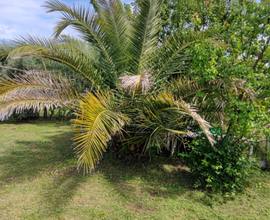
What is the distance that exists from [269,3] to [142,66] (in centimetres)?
253

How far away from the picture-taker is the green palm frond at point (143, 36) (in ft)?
14.1

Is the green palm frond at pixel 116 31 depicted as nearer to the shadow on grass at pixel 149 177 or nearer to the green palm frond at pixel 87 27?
the green palm frond at pixel 87 27

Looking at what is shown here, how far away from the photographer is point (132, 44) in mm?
4559

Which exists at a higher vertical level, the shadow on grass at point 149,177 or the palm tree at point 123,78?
the palm tree at point 123,78

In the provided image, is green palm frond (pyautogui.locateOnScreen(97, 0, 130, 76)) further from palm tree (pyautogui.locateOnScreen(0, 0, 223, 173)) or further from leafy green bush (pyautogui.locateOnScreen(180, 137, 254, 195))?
leafy green bush (pyautogui.locateOnScreen(180, 137, 254, 195))

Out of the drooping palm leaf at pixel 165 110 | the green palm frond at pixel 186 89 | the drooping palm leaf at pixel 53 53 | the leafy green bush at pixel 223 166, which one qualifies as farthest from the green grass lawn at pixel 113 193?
the drooping palm leaf at pixel 53 53

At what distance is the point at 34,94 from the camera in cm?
363

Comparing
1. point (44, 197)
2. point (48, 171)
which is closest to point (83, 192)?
point (44, 197)

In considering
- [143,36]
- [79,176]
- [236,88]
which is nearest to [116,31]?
[143,36]

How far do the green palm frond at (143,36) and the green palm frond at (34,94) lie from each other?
1584 millimetres

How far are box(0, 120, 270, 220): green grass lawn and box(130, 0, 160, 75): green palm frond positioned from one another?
230 cm

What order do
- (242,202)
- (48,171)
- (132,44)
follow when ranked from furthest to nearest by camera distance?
(132,44) → (48,171) → (242,202)

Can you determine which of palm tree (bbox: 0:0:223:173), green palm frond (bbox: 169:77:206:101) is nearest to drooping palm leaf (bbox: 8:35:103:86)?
palm tree (bbox: 0:0:223:173)

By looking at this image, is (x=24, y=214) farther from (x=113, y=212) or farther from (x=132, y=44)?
(x=132, y=44)
